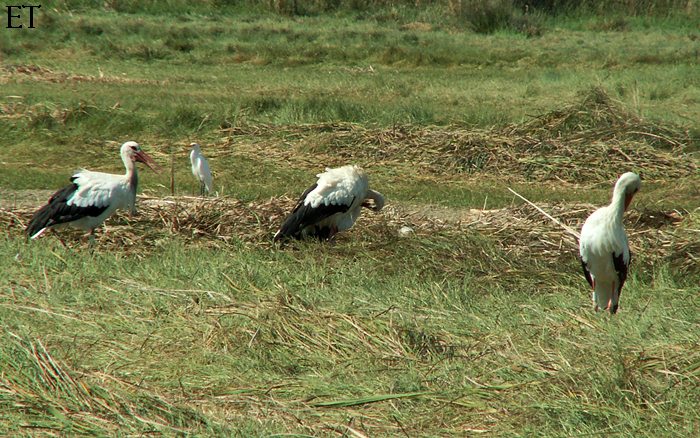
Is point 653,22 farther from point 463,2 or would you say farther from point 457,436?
point 457,436

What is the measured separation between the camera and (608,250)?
6.46 metres

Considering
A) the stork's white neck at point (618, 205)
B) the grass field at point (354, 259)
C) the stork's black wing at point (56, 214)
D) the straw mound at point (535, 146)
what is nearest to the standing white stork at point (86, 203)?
the stork's black wing at point (56, 214)

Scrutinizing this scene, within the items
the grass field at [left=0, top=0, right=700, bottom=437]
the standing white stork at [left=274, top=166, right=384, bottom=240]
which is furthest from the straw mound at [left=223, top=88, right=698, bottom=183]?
the standing white stork at [left=274, top=166, right=384, bottom=240]

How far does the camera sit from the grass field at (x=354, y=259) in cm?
426

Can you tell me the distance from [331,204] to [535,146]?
4.64 m

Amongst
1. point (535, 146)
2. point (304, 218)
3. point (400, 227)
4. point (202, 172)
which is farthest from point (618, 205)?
point (535, 146)

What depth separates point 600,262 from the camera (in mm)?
6543

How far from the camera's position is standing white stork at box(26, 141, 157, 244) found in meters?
8.01

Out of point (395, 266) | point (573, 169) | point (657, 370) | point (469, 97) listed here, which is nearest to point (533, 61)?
point (469, 97)

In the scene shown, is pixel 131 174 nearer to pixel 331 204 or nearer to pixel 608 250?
pixel 331 204

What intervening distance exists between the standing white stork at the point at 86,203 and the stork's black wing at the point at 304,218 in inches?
53.2

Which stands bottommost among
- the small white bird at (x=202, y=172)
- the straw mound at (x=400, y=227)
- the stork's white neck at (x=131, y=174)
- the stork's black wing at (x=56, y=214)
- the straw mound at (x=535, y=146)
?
the straw mound at (x=535, y=146)

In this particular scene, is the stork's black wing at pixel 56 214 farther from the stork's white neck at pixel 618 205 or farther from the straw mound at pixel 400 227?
the stork's white neck at pixel 618 205

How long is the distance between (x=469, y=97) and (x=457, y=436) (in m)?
13.2
